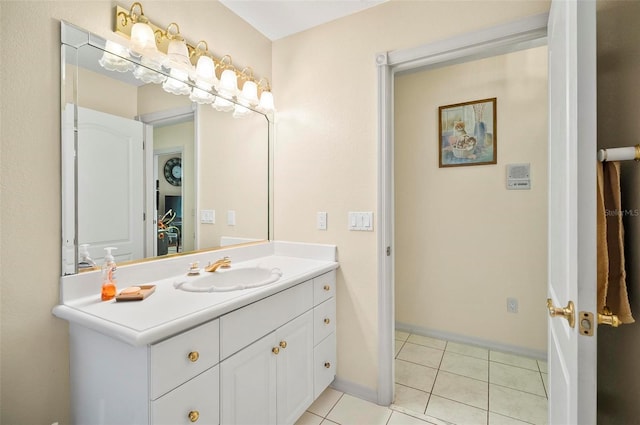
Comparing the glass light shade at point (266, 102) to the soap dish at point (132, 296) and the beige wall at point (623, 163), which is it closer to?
the soap dish at point (132, 296)

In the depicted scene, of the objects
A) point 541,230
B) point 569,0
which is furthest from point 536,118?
point 569,0

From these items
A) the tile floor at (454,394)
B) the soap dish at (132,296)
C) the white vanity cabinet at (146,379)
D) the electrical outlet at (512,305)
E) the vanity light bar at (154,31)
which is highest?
the vanity light bar at (154,31)

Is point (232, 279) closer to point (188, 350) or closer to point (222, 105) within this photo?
point (188, 350)

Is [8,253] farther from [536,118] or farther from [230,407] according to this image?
[536,118]

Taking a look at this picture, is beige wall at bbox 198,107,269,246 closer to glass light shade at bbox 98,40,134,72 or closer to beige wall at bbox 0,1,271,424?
glass light shade at bbox 98,40,134,72

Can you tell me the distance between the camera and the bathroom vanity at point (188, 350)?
91 centimetres

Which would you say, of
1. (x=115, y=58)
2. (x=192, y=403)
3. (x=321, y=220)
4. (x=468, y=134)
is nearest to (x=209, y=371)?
(x=192, y=403)

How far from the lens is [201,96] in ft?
5.50

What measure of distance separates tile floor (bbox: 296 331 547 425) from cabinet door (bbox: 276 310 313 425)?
211 millimetres

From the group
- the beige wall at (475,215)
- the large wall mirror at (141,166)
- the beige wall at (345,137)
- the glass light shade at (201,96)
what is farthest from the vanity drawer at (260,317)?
the beige wall at (475,215)

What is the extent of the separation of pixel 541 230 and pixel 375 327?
148 cm

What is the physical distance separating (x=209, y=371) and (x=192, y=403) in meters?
0.10

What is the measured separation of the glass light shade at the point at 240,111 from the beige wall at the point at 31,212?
83 cm

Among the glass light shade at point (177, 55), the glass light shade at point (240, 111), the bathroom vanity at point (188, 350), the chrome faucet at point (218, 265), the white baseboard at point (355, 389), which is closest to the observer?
the bathroom vanity at point (188, 350)
